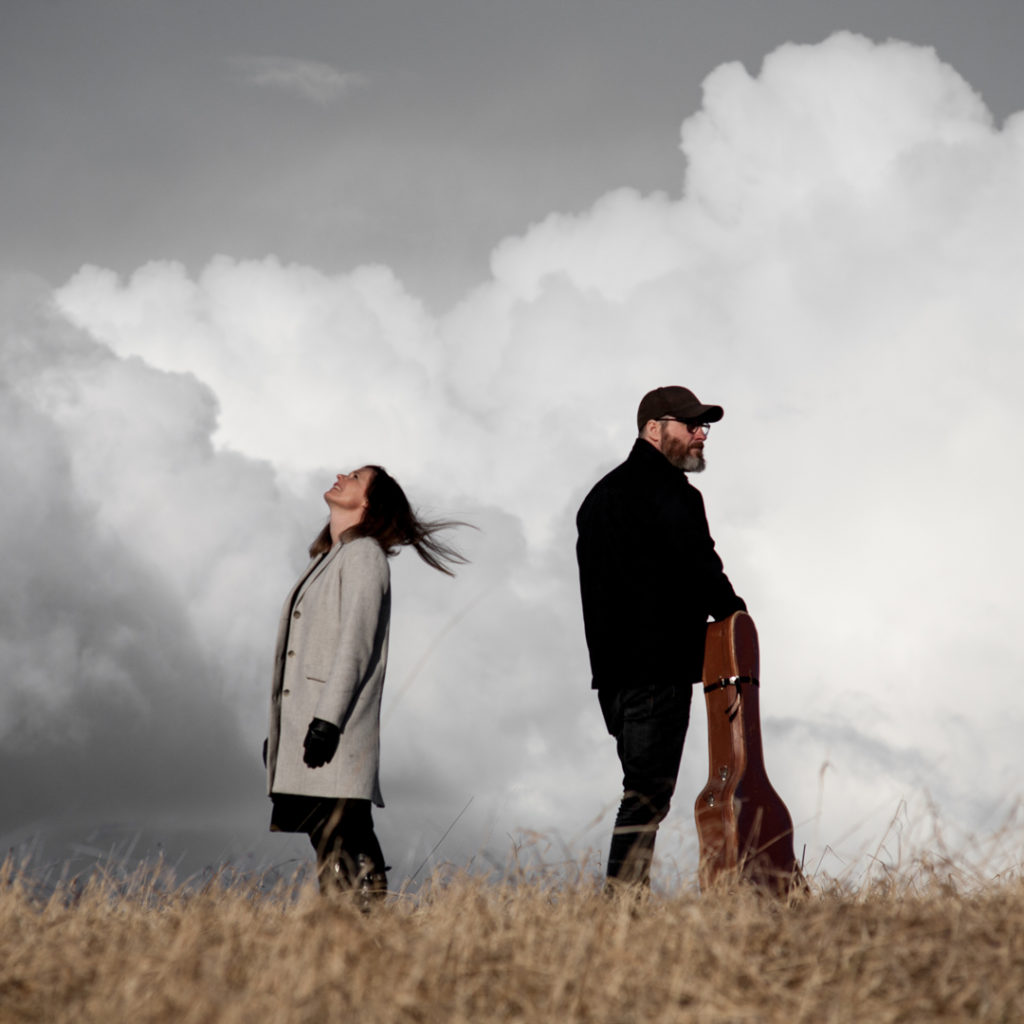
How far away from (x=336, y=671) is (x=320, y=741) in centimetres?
31

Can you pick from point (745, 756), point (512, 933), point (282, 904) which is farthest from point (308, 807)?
point (745, 756)

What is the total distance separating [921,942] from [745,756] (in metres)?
1.71

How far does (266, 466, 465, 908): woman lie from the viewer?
17.6 ft

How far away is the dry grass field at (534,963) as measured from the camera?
350 cm

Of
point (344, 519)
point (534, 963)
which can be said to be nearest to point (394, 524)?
point (344, 519)

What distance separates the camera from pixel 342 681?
5.36 m

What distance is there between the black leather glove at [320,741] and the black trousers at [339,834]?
26 cm

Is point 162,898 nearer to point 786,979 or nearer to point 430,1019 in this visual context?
point 430,1019

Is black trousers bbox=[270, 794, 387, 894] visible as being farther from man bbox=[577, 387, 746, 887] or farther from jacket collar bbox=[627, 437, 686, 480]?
jacket collar bbox=[627, 437, 686, 480]

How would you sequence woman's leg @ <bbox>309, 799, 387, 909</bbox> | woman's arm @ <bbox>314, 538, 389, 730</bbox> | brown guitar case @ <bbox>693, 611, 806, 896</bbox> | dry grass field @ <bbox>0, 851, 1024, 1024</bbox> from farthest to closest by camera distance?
brown guitar case @ <bbox>693, 611, 806, 896</bbox>
woman's arm @ <bbox>314, 538, 389, 730</bbox>
woman's leg @ <bbox>309, 799, 387, 909</bbox>
dry grass field @ <bbox>0, 851, 1024, 1024</bbox>

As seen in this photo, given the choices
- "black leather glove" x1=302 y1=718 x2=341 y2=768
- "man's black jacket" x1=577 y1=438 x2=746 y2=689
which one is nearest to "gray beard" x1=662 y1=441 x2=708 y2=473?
"man's black jacket" x1=577 y1=438 x2=746 y2=689

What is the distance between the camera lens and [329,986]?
11.6 ft

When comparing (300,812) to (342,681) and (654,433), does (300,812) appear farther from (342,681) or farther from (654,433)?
(654,433)

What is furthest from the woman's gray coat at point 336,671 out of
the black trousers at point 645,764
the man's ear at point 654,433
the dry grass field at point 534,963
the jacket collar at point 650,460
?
the man's ear at point 654,433
